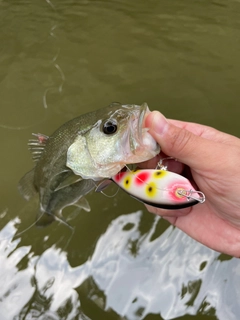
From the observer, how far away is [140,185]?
1.57 metres

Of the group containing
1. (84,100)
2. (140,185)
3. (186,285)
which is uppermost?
(140,185)

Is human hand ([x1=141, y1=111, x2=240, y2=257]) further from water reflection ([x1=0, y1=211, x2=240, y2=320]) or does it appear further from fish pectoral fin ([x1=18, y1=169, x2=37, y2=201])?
fish pectoral fin ([x1=18, y1=169, x2=37, y2=201])

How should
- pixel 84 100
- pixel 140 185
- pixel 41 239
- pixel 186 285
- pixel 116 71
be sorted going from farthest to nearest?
pixel 116 71, pixel 84 100, pixel 41 239, pixel 186 285, pixel 140 185

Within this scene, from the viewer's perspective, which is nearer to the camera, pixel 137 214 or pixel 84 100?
pixel 137 214

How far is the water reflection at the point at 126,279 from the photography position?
241 cm

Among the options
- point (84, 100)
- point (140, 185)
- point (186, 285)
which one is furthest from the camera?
point (84, 100)

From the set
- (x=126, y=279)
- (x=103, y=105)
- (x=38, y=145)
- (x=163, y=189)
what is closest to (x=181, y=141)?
(x=163, y=189)

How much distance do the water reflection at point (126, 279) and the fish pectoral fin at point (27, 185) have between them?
0.76m

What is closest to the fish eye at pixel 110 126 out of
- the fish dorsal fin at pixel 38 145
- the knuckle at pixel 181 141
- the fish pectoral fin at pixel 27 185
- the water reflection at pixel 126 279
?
the knuckle at pixel 181 141

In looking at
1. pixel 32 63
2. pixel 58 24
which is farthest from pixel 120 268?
pixel 58 24

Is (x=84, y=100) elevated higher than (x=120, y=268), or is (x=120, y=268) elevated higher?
(x=84, y=100)

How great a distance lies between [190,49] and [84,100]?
1687mm

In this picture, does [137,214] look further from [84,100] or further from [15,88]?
[15,88]

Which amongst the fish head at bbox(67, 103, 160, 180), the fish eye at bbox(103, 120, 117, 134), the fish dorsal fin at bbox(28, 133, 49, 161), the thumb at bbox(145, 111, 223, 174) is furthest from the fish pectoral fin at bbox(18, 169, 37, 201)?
the thumb at bbox(145, 111, 223, 174)
